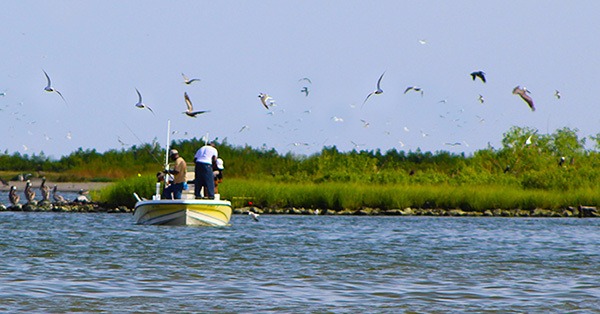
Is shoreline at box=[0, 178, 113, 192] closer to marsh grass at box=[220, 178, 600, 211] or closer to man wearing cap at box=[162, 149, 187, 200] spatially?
marsh grass at box=[220, 178, 600, 211]

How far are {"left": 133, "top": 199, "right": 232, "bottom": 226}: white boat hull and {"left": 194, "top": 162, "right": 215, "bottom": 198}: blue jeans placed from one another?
27 cm

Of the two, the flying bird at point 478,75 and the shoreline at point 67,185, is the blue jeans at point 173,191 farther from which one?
the shoreline at point 67,185

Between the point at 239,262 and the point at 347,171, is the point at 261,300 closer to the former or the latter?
the point at 239,262

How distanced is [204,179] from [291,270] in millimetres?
9060

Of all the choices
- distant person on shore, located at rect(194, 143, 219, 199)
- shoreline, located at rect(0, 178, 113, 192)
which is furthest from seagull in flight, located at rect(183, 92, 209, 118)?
shoreline, located at rect(0, 178, 113, 192)

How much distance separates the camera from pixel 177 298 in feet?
45.6

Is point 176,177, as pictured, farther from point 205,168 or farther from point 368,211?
point 368,211

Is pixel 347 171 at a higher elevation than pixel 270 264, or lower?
higher

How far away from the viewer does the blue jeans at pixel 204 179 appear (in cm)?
2606

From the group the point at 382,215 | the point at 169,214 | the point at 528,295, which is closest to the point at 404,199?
the point at 382,215

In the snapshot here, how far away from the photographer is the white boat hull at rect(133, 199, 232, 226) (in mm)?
27281

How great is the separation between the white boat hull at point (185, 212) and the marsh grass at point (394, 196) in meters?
15.0

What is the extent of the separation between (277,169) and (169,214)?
29.5 m

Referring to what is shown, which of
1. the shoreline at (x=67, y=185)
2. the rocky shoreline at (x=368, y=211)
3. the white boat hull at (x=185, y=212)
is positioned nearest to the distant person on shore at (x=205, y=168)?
the white boat hull at (x=185, y=212)
